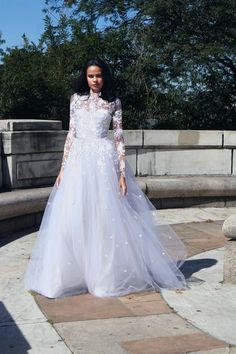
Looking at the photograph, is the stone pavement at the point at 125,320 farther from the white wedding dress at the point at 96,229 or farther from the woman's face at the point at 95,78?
the woman's face at the point at 95,78

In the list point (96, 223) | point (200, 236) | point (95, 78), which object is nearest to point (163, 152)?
point (200, 236)

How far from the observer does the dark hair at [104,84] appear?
5.23m

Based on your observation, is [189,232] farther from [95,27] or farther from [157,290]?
[95,27]

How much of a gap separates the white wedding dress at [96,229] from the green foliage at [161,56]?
308 inches

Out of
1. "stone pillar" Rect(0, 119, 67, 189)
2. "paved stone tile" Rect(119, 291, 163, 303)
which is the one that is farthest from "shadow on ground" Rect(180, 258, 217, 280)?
"stone pillar" Rect(0, 119, 67, 189)

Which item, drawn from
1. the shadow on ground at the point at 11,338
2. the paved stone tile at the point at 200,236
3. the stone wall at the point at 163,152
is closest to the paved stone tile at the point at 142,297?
the shadow on ground at the point at 11,338

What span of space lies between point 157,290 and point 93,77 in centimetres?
193

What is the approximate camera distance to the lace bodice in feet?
17.1

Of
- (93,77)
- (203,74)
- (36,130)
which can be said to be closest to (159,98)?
(203,74)

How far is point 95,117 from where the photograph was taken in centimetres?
520

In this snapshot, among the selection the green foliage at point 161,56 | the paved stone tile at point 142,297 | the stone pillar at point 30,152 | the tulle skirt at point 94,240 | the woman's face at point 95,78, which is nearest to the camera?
the paved stone tile at point 142,297

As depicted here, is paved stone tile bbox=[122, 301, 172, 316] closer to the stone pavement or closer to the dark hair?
the stone pavement

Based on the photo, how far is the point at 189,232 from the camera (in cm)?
778

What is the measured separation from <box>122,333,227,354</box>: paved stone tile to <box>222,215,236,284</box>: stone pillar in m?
1.27
